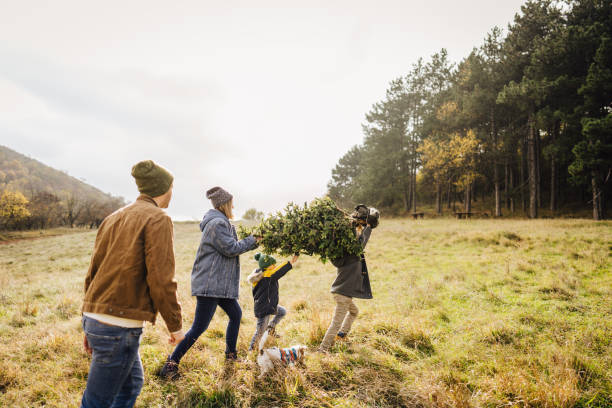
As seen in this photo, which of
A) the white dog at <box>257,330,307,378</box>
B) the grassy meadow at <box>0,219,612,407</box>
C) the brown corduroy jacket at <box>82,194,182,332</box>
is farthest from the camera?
the white dog at <box>257,330,307,378</box>

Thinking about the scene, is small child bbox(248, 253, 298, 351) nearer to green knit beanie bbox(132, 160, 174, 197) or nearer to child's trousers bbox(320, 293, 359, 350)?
child's trousers bbox(320, 293, 359, 350)

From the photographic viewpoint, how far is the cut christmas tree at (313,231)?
14.6 feet

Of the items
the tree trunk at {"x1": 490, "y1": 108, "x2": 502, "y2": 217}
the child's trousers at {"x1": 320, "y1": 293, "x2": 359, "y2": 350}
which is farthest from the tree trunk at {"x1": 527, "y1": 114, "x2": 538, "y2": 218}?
the child's trousers at {"x1": 320, "y1": 293, "x2": 359, "y2": 350}

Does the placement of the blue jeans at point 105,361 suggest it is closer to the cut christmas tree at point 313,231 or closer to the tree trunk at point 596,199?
the cut christmas tree at point 313,231

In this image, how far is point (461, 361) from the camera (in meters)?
4.28

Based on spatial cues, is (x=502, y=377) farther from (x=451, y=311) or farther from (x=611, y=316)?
(x=611, y=316)

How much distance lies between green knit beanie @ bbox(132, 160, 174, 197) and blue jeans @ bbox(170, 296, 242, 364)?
1896mm

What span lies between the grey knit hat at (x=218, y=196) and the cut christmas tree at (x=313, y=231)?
0.80 meters

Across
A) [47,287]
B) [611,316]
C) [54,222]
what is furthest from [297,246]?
[54,222]

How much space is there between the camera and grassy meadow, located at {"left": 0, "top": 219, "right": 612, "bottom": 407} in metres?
3.53

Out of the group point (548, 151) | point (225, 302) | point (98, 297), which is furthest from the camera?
point (548, 151)

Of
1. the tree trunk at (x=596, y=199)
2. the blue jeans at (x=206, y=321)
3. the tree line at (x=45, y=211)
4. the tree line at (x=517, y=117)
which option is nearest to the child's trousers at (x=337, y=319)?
the blue jeans at (x=206, y=321)

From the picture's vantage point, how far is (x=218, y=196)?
4.09 meters

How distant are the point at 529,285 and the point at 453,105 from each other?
2668 cm
